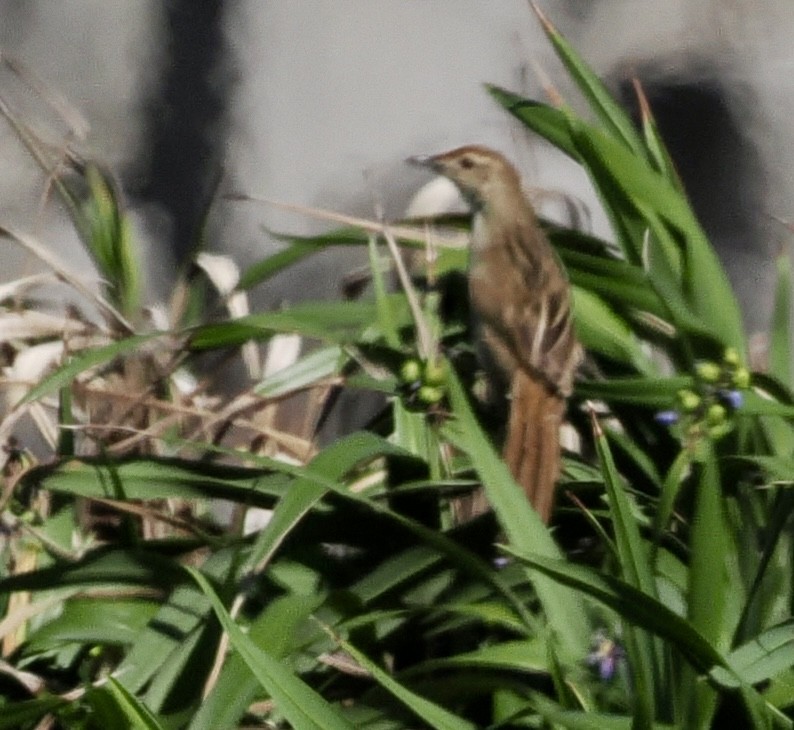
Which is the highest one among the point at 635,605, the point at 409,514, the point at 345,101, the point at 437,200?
the point at 345,101

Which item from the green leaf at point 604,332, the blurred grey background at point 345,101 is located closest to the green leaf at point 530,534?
the green leaf at point 604,332

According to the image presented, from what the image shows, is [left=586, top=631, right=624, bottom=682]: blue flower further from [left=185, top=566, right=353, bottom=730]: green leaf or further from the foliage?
[left=185, top=566, right=353, bottom=730]: green leaf

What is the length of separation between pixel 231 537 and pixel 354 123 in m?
0.89

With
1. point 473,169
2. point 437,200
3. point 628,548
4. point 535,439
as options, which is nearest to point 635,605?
point 628,548

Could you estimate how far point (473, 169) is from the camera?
101 inches

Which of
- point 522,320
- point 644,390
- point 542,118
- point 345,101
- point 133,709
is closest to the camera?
point 133,709

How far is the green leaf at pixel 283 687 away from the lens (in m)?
1.56

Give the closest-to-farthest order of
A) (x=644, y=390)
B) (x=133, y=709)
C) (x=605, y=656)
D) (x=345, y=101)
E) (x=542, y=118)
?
(x=133, y=709) → (x=605, y=656) → (x=644, y=390) → (x=542, y=118) → (x=345, y=101)

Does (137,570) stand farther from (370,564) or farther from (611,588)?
(611,588)

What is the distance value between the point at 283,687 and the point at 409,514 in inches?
22.0

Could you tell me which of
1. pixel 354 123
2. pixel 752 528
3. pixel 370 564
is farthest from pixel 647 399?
pixel 354 123

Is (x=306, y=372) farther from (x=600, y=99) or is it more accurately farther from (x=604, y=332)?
(x=600, y=99)

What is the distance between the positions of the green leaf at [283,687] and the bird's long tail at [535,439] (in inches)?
17.2

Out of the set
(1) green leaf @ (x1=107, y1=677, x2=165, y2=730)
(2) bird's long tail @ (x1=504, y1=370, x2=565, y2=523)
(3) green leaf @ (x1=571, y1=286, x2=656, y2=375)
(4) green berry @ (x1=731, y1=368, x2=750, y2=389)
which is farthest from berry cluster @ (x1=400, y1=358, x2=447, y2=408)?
(1) green leaf @ (x1=107, y1=677, x2=165, y2=730)
